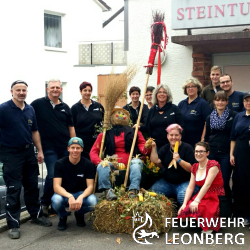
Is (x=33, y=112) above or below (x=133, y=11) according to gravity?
below

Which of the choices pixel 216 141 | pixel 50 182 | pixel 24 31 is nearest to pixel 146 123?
pixel 216 141

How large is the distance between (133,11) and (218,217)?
5.54 m

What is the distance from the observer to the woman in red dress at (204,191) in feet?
18.4

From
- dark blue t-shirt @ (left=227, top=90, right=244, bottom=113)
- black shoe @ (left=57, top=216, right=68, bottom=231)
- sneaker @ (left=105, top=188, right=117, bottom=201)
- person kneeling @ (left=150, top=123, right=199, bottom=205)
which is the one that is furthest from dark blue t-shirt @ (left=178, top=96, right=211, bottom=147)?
black shoe @ (left=57, top=216, right=68, bottom=231)

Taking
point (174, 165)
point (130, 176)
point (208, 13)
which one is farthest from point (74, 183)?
point (208, 13)

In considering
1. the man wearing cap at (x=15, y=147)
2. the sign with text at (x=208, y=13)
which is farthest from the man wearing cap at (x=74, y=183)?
the sign with text at (x=208, y=13)

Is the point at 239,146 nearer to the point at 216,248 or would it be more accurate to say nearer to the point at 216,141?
the point at 216,141

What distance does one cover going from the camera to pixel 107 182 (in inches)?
241

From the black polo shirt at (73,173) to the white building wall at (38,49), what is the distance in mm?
13210

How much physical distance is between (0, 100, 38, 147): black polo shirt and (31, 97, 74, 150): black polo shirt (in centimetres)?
55

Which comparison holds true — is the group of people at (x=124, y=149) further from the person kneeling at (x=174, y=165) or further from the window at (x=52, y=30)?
the window at (x=52, y=30)

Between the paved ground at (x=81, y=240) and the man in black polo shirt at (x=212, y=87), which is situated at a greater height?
the man in black polo shirt at (x=212, y=87)

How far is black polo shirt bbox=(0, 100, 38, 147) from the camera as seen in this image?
5812 mm

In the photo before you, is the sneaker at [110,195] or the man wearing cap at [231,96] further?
the man wearing cap at [231,96]
